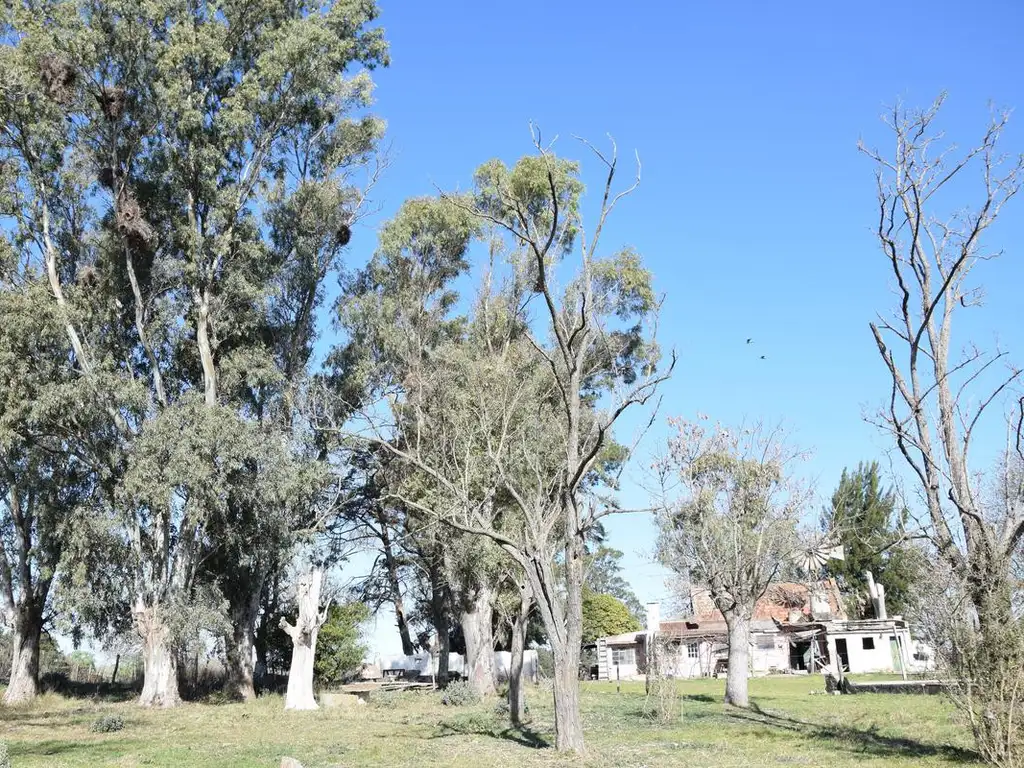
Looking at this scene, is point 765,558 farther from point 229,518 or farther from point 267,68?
point 267,68

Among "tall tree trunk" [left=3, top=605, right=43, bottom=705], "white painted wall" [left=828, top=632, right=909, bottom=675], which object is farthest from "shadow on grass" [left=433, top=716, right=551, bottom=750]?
"white painted wall" [left=828, top=632, right=909, bottom=675]

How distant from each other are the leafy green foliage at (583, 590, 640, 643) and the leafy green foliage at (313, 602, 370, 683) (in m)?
24.2

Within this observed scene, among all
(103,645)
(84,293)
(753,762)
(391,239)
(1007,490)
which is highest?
(391,239)

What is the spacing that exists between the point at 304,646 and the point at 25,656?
33.5 feet

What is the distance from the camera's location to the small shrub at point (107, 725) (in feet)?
64.8

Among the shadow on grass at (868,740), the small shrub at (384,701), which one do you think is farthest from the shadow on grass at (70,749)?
the shadow on grass at (868,740)

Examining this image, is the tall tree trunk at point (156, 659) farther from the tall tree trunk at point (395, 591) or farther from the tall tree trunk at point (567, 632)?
the tall tree trunk at point (567, 632)

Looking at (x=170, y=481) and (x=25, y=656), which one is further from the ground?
(x=170, y=481)

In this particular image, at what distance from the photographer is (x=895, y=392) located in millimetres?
14289

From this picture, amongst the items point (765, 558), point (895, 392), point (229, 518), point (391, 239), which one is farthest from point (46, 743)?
point (391, 239)

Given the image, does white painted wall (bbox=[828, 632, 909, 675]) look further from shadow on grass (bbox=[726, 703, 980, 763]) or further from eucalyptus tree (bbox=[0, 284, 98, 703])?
eucalyptus tree (bbox=[0, 284, 98, 703])

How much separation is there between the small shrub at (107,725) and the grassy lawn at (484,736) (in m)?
0.23

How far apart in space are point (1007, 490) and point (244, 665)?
26533 mm

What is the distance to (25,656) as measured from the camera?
28.6 metres
